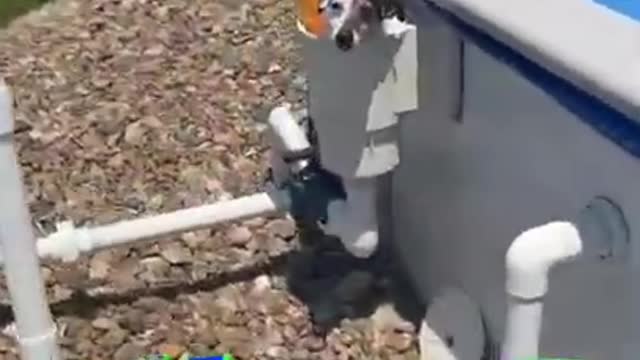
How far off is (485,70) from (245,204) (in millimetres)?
420

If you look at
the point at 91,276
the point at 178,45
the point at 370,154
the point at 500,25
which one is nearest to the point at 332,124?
the point at 370,154

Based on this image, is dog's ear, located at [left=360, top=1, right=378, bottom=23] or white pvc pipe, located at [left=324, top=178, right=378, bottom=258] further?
white pvc pipe, located at [left=324, top=178, right=378, bottom=258]

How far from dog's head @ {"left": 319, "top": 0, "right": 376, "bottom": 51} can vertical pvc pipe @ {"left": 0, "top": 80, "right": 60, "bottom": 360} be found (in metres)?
0.33

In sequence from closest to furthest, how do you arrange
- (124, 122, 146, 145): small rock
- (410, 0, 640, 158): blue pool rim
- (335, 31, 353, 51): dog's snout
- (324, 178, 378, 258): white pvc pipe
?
(410, 0, 640, 158): blue pool rim → (335, 31, 353, 51): dog's snout → (324, 178, 378, 258): white pvc pipe → (124, 122, 146, 145): small rock

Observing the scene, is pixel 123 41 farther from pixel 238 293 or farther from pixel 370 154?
pixel 370 154

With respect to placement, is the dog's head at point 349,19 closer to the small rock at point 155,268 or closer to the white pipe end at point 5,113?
the white pipe end at point 5,113

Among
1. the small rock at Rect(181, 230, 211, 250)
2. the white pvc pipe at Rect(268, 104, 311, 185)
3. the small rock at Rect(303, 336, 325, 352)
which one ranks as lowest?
the small rock at Rect(303, 336, 325, 352)

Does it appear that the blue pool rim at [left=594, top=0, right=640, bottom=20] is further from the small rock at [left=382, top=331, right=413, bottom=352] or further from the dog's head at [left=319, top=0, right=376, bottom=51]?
the small rock at [left=382, top=331, right=413, bottom=352]

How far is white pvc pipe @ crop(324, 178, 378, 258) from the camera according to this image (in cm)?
150

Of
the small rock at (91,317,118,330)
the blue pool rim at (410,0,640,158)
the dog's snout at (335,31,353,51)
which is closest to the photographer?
the blue pool rim at (410,0,640,158)

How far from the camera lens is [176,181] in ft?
6.24

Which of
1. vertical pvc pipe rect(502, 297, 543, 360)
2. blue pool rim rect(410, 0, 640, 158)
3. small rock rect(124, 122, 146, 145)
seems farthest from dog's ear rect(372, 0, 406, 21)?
small rock rect(124, 122, 146, 145)

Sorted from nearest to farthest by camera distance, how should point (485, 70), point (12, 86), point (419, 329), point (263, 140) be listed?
point (485, 70)
point (419, 329)
point (263, 140)
point (12, 86)

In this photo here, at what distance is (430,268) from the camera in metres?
1.59
